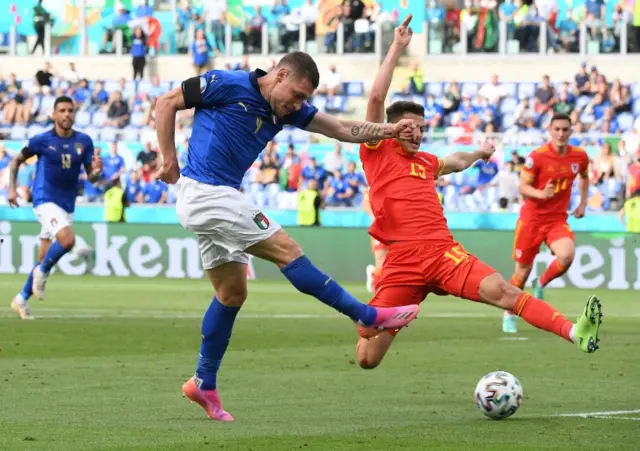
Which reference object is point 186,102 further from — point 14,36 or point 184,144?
point 14,36

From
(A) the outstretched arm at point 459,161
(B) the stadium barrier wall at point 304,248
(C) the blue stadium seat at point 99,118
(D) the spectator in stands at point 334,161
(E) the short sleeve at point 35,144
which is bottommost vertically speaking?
(B) the stadium barrier wall at point 304,248

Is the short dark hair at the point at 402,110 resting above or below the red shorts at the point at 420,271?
above

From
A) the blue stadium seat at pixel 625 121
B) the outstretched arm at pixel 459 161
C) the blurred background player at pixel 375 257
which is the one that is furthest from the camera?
the blue stadium seat at pixel 625 121

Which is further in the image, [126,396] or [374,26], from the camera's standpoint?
[374,26]

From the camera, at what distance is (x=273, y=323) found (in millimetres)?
18375

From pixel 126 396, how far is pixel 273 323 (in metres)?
7.93

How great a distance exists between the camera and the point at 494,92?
34594mm

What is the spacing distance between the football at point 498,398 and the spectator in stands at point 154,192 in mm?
22888

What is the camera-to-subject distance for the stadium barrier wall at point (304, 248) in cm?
2677

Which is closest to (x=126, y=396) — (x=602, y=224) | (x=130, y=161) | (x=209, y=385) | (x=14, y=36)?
(x=209, y=385)

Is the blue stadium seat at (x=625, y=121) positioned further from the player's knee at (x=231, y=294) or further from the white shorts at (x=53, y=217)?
the player's knee at (x=231, y=294)

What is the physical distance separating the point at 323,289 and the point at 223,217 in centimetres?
76

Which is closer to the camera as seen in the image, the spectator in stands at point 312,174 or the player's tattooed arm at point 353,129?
the player's tattooed arm at point 353,129

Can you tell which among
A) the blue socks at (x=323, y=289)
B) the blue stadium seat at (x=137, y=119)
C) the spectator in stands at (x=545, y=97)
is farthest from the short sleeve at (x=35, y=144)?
the blue stadium seat at (x=137, y=119)
